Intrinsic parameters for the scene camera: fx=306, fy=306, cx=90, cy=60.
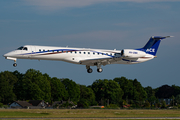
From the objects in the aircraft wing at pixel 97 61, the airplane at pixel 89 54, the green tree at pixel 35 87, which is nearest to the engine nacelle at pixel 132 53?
the airplane at pixel 89 54

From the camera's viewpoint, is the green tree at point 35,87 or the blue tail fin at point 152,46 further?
the green tree at point 35,87

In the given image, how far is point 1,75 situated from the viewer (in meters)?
109

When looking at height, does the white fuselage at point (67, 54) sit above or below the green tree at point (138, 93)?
above

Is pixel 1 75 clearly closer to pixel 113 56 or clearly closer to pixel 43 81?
pixel 43 81

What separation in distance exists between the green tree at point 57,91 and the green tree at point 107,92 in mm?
15584

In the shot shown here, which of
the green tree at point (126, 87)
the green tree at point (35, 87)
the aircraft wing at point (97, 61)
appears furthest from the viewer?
the green tree at point (126, 87)

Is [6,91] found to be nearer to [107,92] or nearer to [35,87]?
[35,87]

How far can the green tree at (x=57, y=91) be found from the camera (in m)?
115

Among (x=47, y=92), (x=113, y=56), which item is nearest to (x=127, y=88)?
(x=47, y=92)

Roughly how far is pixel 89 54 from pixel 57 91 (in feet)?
232

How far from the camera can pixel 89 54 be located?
154 feet

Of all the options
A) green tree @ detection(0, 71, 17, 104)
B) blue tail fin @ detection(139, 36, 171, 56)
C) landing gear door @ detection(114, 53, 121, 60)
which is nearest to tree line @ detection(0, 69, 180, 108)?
green tree @ detection(0, 71, 17, 104)

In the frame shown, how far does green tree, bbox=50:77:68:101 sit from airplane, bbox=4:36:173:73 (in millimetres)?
66342

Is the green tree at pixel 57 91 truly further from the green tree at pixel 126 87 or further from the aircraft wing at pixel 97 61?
the aircraft wing at pixel 97 61
